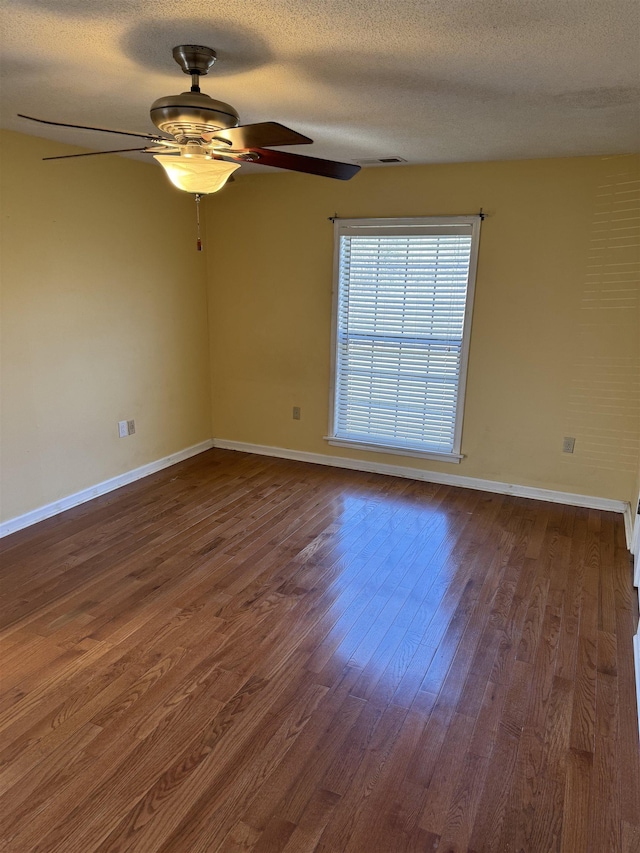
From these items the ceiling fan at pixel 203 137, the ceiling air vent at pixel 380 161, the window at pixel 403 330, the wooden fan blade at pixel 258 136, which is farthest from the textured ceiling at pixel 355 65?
the window at pixel 403 330

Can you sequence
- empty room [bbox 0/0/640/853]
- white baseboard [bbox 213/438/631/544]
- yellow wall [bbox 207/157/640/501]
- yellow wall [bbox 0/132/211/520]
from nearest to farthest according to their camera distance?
1. empty room [bbox 0/0/640/853]
2. yellow wall [bbox 0/132/211/520]
3. yellow wall [bbox 207/157/640/501]
4. white baseboard [bbox 213/438/631/544]

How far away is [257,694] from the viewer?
2111 millimetres

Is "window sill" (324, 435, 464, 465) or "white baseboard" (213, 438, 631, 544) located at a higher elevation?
"window sill" (324, 435, 464, 465)

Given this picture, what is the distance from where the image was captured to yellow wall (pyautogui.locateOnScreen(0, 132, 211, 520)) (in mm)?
3246

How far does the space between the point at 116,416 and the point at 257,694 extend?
2.59m

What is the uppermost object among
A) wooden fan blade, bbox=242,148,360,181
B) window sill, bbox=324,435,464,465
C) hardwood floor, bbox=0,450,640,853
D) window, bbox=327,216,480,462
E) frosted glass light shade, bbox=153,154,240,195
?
wooden fan blade, bbox=242,148,360,181

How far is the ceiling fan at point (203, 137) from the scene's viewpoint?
5.69 feet

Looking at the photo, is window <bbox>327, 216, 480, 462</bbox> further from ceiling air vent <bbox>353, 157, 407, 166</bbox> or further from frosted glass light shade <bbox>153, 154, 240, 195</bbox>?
frosted glass light shade <bbox>153, 154, 240, 195</bbox>

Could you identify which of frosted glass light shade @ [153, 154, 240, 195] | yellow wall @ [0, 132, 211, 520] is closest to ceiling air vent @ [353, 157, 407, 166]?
yellow wall @ [0, 132, 211, 520]

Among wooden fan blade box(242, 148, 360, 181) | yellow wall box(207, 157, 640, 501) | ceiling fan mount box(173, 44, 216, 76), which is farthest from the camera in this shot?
yellow wall box(207, 157, 640, 501)

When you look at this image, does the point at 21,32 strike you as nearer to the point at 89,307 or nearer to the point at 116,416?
the point at 89,307

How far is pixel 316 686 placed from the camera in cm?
216

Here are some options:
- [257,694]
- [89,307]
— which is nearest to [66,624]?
[257,694]

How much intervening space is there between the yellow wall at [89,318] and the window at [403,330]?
52.6 inches
